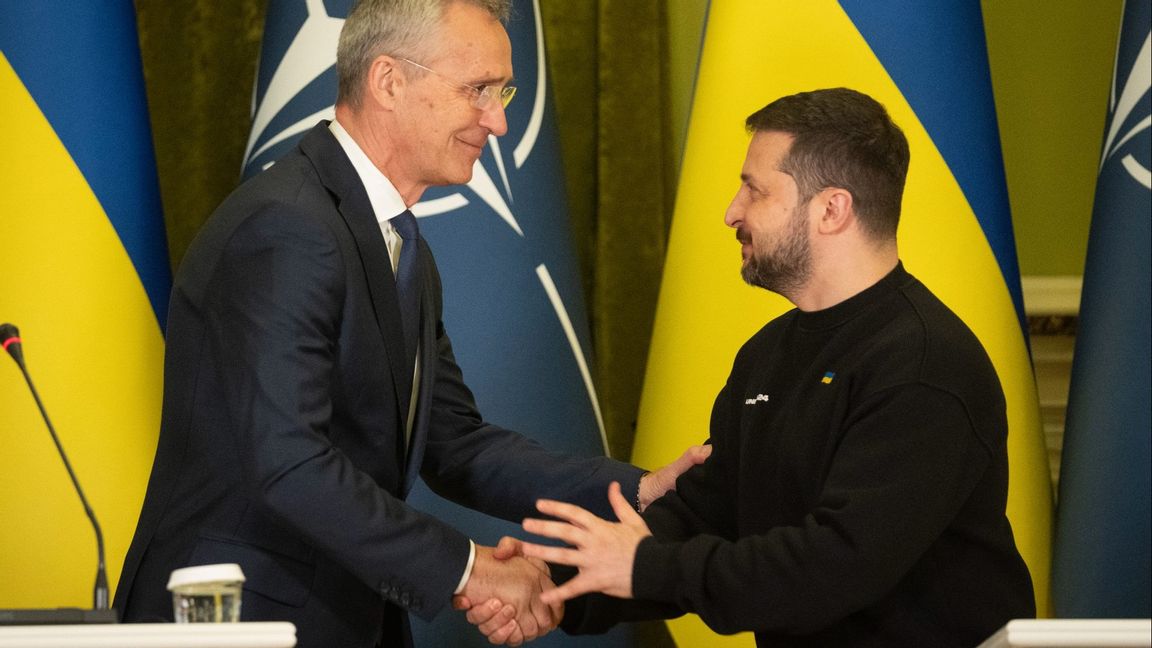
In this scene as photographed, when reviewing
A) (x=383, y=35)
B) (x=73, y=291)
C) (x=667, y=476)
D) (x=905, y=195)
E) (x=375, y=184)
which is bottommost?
(x=667, y=476)

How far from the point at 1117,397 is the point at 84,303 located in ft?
7.69

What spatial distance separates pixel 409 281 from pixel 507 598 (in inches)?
23.5

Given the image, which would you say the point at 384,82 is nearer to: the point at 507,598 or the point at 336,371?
the point at 336,371

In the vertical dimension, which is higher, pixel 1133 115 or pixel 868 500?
pixel 1133 115

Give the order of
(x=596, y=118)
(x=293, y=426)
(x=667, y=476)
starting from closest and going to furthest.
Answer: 1. (x=293, y=426)
2. (x=667, y=476)
3. (x=596, y=118)

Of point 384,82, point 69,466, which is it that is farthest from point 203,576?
point 384,82

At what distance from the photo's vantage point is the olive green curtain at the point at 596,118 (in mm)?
4156

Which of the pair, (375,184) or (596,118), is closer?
(375,184)

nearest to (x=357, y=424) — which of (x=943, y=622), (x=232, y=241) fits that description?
(x=232, y=241)

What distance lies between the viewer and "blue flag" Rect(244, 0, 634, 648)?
3.34 meters

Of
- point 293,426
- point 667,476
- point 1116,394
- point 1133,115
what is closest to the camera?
point 293,426

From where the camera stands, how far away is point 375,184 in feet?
8.44

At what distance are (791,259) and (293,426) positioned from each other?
86 centimetres

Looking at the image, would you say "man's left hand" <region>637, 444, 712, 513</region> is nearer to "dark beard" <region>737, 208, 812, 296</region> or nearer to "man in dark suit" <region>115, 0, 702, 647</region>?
"man in dark suit" <region>115, 0, 702, 647</region>
